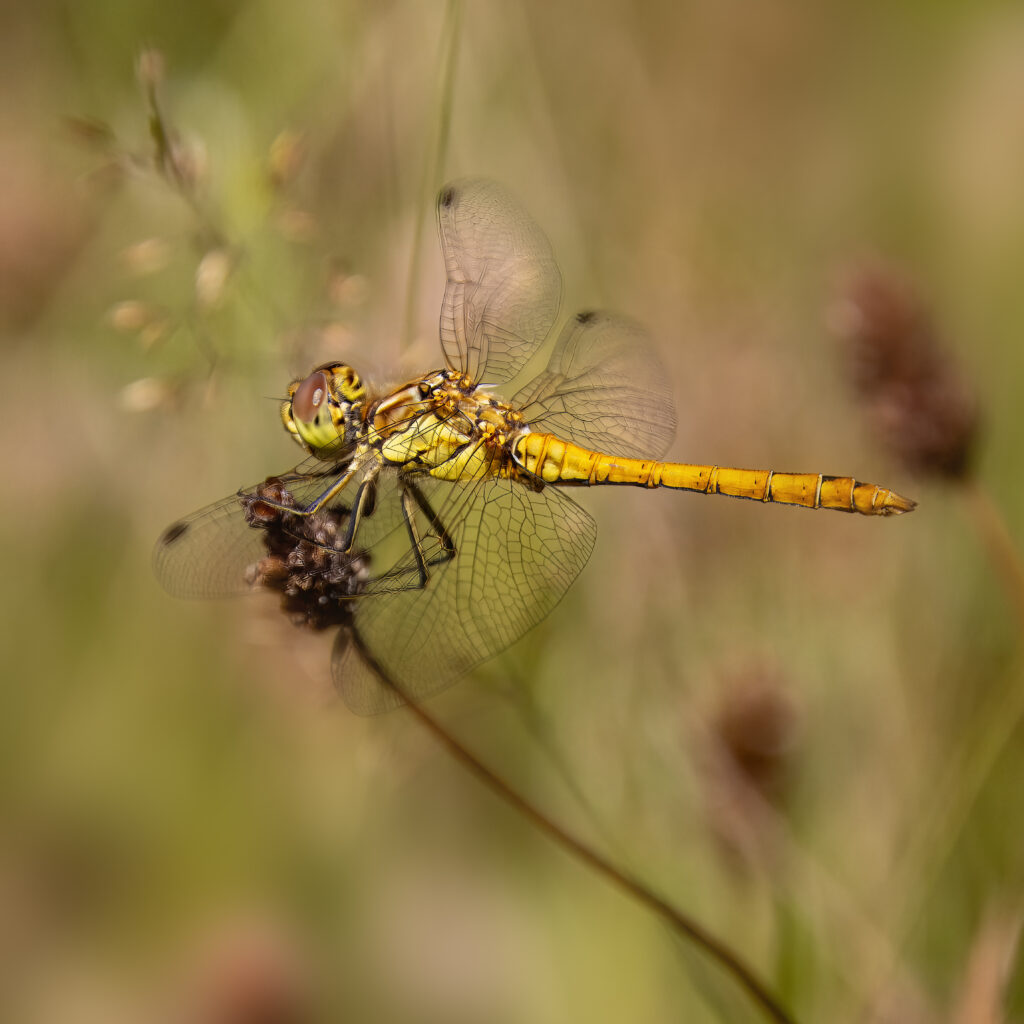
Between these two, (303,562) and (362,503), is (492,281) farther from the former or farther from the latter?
(303,562)

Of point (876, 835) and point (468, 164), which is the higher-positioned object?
point (468, 164)

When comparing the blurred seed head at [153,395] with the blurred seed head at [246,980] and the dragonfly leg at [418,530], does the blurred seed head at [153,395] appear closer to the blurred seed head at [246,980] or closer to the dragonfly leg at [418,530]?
the dragonfly leg at [418,530]

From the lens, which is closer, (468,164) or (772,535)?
(772,535)

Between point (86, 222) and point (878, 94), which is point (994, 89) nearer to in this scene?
point (878, 94)

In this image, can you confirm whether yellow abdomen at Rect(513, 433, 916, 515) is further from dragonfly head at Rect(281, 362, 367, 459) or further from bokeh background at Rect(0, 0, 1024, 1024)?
dragonfly head at Rect(281, 362, 367, 459)

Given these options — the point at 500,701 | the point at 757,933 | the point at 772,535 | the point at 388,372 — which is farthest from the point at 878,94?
the point at 757,933

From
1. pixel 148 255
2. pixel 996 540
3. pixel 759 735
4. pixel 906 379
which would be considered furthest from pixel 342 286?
pixel 996 540

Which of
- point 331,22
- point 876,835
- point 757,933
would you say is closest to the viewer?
point 757,933
